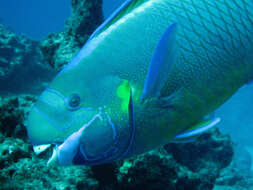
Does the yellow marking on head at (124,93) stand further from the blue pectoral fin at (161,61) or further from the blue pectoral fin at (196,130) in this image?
the blue pectoral fin at (196,130)

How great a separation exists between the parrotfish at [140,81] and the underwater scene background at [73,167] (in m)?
0.29

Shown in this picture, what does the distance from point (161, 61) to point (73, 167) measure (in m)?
2.31

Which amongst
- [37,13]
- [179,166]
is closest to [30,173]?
[179,166]

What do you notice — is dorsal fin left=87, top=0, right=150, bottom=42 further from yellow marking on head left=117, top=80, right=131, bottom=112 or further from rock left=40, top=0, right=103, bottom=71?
rock left=40, top=0, right=103, bottom=71

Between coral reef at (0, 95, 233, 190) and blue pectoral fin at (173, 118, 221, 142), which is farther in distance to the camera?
coral reef at (0, 95, 233, 190)

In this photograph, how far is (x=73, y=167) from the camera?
8.50 ft

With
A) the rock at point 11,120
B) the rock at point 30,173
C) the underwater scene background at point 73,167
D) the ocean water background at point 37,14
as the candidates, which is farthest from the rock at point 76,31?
the ocean water background at point 37,14

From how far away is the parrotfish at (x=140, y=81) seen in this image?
760mm

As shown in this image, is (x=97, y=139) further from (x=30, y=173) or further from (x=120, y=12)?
(x=30, y=173)

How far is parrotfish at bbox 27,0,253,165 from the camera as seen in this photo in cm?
76

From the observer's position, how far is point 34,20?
3049 inches

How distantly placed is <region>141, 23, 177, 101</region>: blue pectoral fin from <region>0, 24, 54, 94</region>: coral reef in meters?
9.61

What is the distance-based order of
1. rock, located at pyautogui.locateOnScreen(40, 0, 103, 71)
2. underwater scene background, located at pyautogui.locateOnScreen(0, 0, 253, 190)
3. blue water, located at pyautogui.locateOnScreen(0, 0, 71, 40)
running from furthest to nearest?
blue water, located at pyautogui.locateOnScreen(0, 0, 71, 40) < rock, located at pyautogui.locateOnScreen(40, 0, 103, 71) < underwater scene background, located at pyautogui.locateOnScreen(0, 0, 253, 190)

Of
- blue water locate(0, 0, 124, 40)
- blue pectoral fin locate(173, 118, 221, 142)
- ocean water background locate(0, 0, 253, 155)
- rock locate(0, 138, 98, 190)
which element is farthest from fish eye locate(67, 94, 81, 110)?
blue water locate(0, 0, 124, 40)
